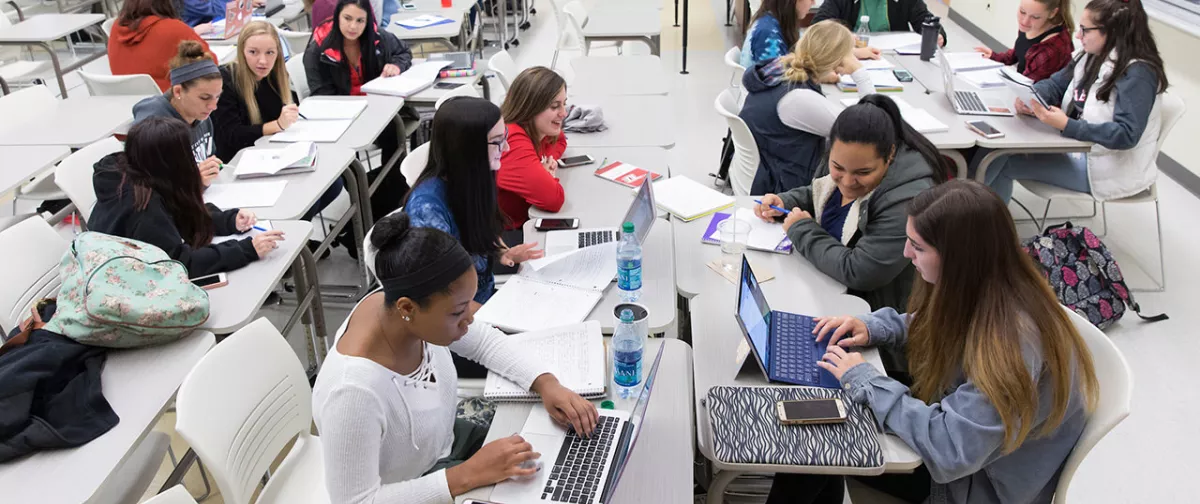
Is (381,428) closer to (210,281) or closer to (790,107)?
(210,281)

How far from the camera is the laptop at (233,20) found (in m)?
5.56

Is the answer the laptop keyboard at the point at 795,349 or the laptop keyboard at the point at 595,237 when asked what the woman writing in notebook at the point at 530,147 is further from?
the laptop keyboard at the point at 795,349

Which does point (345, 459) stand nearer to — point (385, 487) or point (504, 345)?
point (385, 487)

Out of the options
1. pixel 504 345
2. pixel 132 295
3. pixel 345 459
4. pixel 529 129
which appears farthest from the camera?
pixel 529 129

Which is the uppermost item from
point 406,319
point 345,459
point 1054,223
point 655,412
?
point 406,319

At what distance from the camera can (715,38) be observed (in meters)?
8.08

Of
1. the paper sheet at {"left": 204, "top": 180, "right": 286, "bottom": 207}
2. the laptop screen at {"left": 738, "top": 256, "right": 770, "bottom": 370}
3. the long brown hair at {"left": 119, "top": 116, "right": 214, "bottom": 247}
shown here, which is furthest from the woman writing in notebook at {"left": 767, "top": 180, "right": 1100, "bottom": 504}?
the paper sheet at {"left": 204, "top": 180, "right": 286, "bottom": 207}

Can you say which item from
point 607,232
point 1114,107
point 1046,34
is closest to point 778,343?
point 607,232

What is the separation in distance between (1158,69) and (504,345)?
325 cm

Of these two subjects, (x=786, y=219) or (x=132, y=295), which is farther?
(x=786, y=219)

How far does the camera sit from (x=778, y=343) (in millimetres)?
2180

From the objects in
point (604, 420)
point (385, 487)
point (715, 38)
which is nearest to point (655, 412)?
point (604, 420)

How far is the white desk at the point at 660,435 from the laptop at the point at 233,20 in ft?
15.3

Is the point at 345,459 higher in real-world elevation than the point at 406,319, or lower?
lower
